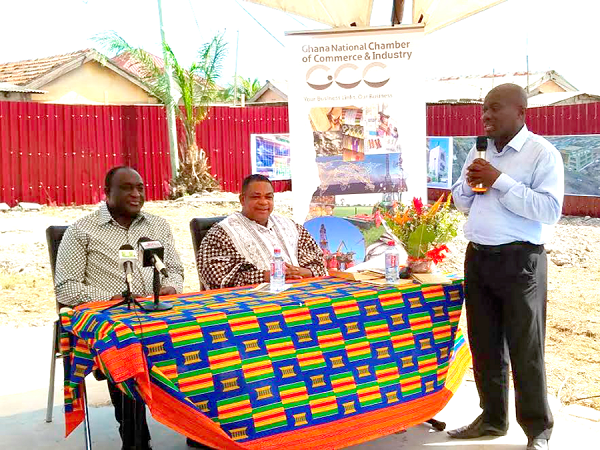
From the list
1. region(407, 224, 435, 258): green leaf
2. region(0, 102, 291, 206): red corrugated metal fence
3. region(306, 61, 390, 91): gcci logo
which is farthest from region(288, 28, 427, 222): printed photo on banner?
region(0, 102, 291, 206): red corrugated metal fence

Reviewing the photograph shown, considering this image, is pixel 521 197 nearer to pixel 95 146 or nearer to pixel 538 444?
pixel 538 444

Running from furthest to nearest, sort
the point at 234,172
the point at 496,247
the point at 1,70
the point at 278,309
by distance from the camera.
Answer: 1. the point at 1,70
2. the point at 234,172
3. the point at 496,247
4. the point at 278,309

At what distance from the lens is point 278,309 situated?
4.03 meters

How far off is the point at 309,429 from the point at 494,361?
1.23m

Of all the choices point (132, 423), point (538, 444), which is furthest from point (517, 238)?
point (132, 423)

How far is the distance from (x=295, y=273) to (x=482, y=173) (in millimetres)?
1439

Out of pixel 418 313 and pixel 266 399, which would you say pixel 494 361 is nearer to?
pixel 418 313

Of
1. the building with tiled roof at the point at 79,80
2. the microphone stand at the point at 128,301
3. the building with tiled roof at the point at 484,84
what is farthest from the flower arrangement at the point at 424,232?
the building with tiled roof at the point at 79,80

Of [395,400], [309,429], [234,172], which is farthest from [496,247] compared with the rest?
[234,172]

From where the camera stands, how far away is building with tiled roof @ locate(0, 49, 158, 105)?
2598 centimetres

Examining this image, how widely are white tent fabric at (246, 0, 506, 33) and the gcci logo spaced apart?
513 mm

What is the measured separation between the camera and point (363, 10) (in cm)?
682

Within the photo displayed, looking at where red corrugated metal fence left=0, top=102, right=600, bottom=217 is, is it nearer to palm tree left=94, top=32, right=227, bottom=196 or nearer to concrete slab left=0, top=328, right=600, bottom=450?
palm tree left=94, top=32, right=227, bottom=196

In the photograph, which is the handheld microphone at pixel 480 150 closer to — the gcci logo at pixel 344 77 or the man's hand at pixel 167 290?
the man's hand at pixel 167 290
